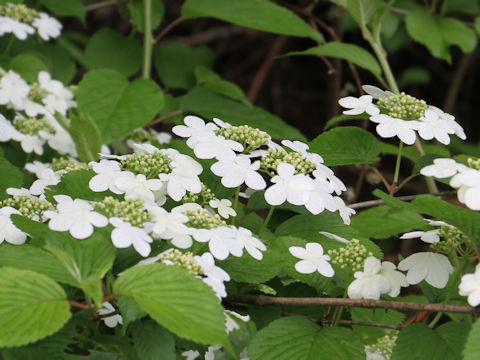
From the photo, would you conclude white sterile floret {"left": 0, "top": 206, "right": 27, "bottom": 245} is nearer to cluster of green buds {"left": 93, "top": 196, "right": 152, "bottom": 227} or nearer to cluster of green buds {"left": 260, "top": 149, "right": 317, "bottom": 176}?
cluster of green buds {"left": 93, "top": 196, "right": 152, "bottom": 227}

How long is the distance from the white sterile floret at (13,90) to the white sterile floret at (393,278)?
0.95 m

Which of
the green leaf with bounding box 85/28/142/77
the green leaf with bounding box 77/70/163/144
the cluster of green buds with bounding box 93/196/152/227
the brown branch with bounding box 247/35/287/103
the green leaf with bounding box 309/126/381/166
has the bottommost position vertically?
the brown branch with bounding box 247/35/287/103

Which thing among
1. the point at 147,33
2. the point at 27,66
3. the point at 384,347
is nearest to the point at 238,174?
the point at 384,347

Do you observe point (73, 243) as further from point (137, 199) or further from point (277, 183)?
point (277, 183)

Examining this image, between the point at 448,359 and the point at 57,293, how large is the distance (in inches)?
A: 18.6

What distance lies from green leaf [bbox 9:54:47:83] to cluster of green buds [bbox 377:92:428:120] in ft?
3.22

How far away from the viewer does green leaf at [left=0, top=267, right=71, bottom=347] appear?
2.14 ft

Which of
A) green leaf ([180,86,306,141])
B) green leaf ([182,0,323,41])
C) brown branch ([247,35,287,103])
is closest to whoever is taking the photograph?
green leaf ([182,0,323,41])

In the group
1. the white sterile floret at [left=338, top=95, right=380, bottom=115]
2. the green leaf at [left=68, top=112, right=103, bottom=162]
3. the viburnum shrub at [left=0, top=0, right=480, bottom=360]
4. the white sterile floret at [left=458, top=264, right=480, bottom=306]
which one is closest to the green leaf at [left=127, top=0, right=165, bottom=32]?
the green leaf at [left=68, top=112, right=103, bottom=162]

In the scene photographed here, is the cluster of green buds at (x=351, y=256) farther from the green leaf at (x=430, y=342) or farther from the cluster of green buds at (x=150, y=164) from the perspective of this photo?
the cluster of green buds at (x=150, y=164)

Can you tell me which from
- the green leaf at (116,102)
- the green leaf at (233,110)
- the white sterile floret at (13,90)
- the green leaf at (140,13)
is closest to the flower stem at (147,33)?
the green leaf at (140,13)

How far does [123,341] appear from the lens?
0.82 meters

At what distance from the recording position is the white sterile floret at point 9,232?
0.86 meters

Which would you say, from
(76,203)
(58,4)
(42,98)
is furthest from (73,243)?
(58,4)
